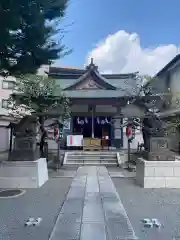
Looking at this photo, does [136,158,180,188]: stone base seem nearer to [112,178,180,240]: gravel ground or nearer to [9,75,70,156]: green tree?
[112,178,180,240]: gravel ground

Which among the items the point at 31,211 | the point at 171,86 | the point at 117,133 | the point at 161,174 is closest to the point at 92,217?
the point at 31,211

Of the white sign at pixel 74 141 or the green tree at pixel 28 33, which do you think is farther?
the white sign at pixel 74 141

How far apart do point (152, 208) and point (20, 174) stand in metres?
4.22

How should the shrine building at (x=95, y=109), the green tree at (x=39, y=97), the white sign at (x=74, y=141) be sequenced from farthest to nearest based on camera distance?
the shrine building at (x=95, y=109)
the white sign at (x=74, y=141)
the green tree at (x=39, y=97)

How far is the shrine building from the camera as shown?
1800cm

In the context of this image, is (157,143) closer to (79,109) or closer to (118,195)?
(118,195)

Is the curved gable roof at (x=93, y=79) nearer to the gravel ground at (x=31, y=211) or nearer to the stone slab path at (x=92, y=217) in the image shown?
the gravel ground at (x=31, y=211)

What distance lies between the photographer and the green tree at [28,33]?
591 cm

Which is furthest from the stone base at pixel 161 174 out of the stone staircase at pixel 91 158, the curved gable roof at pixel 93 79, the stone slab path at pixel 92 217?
the curved gable roof at pixel 93 79

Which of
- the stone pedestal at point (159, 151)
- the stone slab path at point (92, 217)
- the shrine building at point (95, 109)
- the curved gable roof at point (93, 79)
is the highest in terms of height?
the curved gable roof at point (93, 79)

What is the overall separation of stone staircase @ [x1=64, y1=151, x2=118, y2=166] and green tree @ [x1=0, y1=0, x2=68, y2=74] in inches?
299

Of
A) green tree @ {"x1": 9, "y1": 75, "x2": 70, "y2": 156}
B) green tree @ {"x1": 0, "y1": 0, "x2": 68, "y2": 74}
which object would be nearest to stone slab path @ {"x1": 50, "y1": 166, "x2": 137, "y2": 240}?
green tree @ {"x1": 0, "y1": 0, "x2": 68, "y2": 74}

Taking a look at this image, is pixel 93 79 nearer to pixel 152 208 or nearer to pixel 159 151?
pixel 159 151

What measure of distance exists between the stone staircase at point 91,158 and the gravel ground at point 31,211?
590 centimetres
